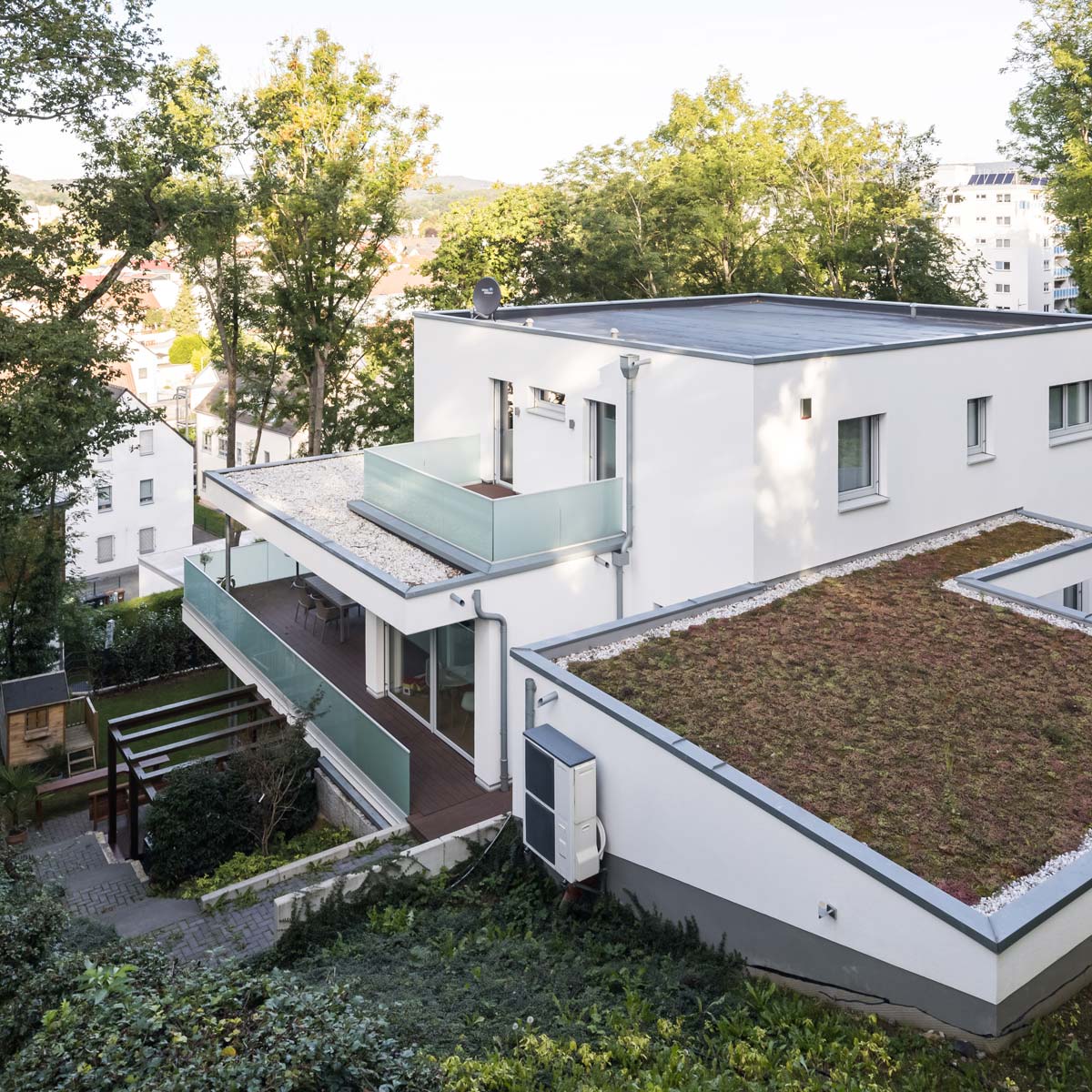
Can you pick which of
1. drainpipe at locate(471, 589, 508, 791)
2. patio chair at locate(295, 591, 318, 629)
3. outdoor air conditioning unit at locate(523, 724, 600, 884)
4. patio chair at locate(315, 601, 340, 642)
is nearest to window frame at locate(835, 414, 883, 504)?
drainpipe at locate(471, 589, 508, 791)

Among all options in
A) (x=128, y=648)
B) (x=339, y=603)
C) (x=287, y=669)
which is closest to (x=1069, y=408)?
(x=339, y=603)

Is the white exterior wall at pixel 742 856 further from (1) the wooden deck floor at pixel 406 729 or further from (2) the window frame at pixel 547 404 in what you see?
(2) the window frame at pixel 547 404

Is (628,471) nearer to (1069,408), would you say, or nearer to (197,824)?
(197,824)

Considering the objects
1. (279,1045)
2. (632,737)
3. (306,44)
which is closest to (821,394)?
(632,737)

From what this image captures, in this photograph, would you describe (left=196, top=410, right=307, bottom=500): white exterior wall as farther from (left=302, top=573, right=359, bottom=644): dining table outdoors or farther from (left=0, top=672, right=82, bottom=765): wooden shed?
(left=302, top=573, right=359, bottom=644): dining table outdoors

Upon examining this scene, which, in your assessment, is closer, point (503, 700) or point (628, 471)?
point (503, 700)

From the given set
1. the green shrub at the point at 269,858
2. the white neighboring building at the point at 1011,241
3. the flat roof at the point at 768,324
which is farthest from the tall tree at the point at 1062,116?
the white neighboring building at the point at 1011,241
